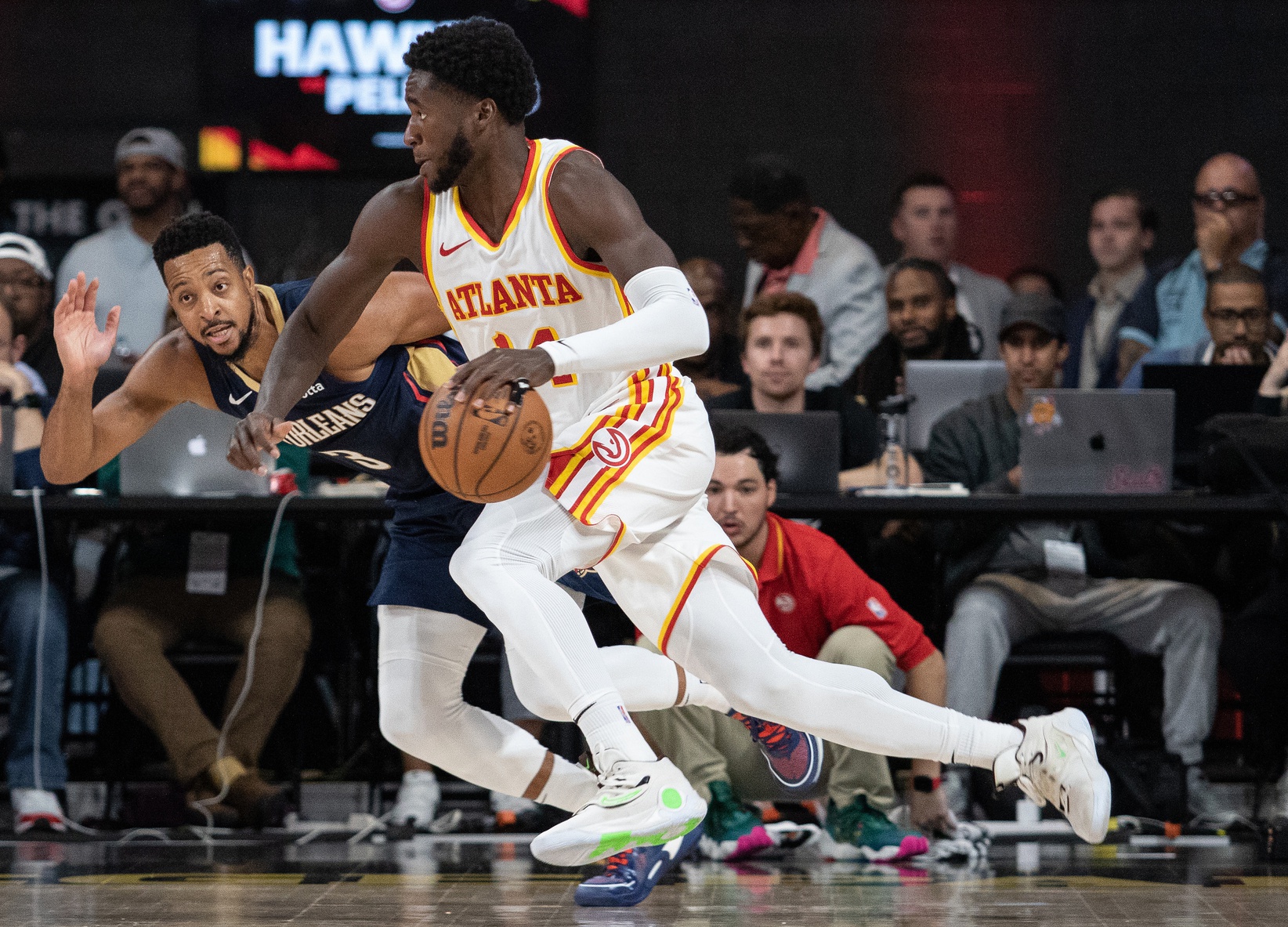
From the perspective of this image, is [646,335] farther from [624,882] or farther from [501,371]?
[624,882]

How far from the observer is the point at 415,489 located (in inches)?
142

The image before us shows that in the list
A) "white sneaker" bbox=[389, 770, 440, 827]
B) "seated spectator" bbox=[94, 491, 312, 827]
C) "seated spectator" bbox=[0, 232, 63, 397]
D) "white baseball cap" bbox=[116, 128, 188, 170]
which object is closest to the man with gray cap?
"white baseball cap" bbox=[116, 128, 188, 170]

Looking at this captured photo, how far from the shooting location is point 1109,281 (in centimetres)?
662

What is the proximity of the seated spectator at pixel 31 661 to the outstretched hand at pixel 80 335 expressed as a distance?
5.10 ft

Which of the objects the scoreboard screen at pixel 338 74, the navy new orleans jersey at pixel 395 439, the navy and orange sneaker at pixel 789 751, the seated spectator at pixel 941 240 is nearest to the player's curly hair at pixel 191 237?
the navy new orleans jersey at pixel 395 439

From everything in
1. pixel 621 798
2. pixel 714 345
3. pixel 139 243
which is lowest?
pixel 621 798

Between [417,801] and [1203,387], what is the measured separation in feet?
8.76

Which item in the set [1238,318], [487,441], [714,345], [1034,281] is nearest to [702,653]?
[487,441]

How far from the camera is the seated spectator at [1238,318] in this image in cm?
542

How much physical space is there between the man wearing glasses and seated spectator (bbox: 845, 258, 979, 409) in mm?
866

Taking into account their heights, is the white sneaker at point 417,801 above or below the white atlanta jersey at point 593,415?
below

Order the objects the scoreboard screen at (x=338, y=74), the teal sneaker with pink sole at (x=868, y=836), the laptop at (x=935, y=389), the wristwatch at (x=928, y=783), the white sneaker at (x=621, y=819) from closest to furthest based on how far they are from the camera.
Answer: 1. the white sneaker at (x=621, y=819)
2. the teal sneaker with pink sole at (x=868, y=836)
3. the wristwatch at (x=928, y=783)
4. the laptop at (x=935, y=389)
5. the scoreboard screen at (x=338, y=74)

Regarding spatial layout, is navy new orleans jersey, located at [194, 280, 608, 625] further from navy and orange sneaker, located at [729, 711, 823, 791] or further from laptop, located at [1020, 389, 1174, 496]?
laptop, located at [1020, 389, 1174, 496]

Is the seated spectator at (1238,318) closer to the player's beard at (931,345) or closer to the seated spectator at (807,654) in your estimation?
the player's beard at (931,345)
